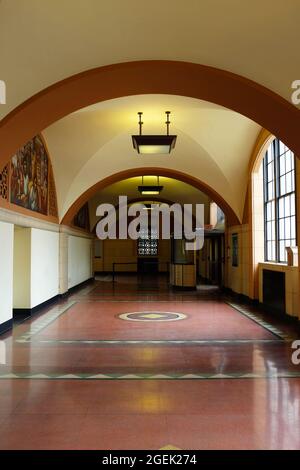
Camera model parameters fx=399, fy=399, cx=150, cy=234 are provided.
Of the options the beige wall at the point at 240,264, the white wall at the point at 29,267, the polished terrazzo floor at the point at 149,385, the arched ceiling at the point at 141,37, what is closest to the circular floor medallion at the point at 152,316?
the polished terrazzo floor at the point at 149,385

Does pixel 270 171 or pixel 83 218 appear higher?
pixel 270 171

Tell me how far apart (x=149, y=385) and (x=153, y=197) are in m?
15.2

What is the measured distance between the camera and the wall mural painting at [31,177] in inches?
303

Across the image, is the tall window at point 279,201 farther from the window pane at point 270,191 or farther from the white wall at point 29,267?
the white wall at point 29,267

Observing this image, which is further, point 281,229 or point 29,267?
point 281,229

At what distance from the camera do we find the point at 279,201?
927 cm

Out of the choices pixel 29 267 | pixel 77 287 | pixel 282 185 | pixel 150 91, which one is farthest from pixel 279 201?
pixel 77 287

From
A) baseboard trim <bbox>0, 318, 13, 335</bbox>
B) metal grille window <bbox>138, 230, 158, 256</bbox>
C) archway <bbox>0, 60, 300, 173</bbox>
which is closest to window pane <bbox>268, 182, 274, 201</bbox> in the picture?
archway <bbox>0, 60, 300, 173</bbox>

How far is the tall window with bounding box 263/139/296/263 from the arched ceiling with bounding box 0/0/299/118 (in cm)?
416

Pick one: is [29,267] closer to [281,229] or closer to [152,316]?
[152,316]

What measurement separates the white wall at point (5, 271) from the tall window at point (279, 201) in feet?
18.7

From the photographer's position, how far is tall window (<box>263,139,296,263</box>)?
848 centimetres

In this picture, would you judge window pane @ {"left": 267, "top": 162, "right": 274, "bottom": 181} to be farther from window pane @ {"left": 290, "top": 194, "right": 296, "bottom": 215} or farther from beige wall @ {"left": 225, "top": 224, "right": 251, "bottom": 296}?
beige wall @ {"left": 225, "top": 224, "right": 251, "bottom": 296}
